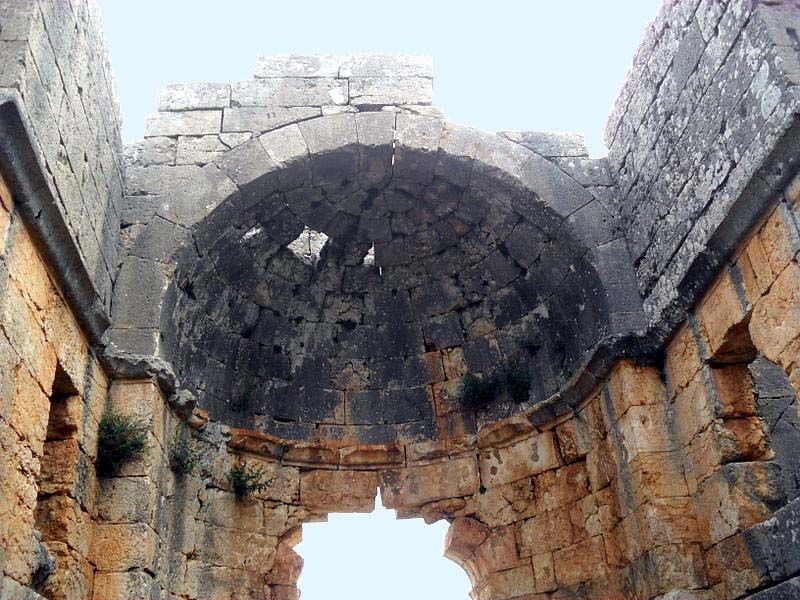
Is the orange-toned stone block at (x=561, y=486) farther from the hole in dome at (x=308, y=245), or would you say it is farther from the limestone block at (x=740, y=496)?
the hole in dome at (x=308, y=245)

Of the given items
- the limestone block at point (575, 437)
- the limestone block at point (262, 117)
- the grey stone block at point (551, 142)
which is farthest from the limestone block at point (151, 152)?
the limestone block at point (575, 437)

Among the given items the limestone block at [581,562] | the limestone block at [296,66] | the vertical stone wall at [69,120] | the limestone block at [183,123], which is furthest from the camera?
the limestone block at [296,66]

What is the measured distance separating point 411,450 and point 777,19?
4.98 meters

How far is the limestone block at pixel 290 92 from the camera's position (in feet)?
25.3

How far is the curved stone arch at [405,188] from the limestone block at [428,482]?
0.74m

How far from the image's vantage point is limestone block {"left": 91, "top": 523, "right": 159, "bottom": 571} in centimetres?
562

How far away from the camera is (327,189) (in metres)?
7.81

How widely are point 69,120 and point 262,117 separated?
229 centimetres

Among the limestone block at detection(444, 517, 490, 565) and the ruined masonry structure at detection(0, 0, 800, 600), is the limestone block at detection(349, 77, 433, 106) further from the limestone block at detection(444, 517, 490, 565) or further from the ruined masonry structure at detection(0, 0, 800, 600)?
the limestone block at detection(444, 517, 490, 565)

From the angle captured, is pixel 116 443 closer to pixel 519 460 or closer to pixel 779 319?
pixel 519 460

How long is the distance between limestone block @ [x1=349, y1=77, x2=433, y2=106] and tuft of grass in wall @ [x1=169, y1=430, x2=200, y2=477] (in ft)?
11.3

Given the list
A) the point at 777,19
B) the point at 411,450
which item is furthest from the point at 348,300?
the point at 777,19

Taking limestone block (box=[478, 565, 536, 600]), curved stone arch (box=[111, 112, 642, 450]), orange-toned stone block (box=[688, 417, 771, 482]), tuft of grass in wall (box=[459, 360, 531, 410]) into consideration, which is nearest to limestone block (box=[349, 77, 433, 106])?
curved stone arch (box=[111, 112, 642, 450])

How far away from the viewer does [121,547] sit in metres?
5.66
